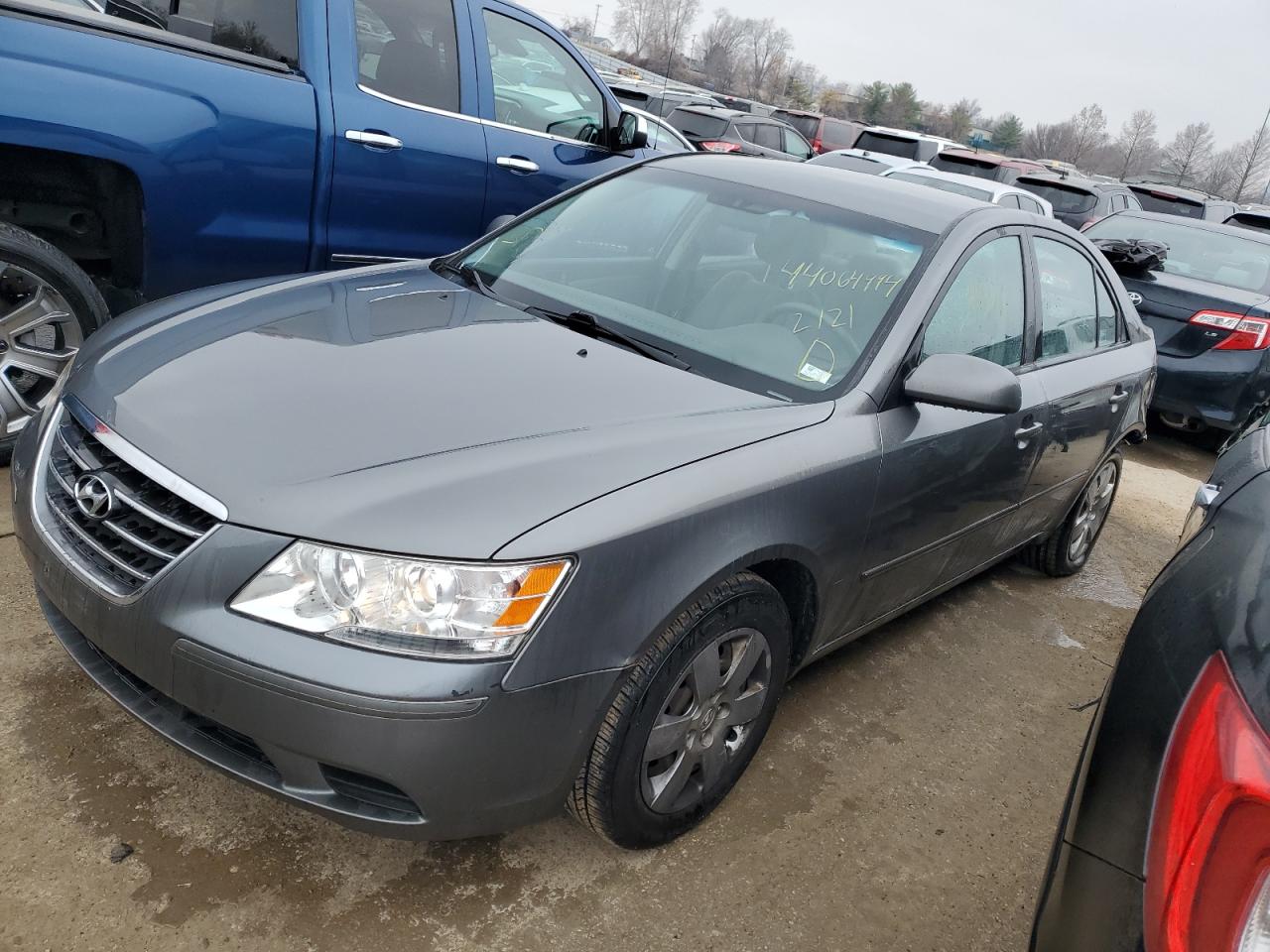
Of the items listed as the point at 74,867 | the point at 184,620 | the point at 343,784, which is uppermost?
the point at 184,620

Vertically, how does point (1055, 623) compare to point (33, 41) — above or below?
below

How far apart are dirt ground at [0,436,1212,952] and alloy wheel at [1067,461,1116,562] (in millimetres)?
1350

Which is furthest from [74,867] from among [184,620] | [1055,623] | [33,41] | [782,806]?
[1055,623]

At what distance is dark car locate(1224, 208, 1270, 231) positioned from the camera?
14516 mm

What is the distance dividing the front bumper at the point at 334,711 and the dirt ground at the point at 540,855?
12.2 inches

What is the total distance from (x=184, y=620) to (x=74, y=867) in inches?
25.6

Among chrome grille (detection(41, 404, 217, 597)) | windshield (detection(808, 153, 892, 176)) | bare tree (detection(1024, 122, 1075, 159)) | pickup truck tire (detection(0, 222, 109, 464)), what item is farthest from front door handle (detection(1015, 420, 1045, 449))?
bare tree (detection(1024, 122, 1075, 159))

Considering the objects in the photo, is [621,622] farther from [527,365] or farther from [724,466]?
[527,365]

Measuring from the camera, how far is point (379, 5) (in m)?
4.25

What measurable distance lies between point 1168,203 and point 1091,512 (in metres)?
13.5

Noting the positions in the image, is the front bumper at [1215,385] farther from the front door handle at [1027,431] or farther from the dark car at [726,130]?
the dark car at [726,130]

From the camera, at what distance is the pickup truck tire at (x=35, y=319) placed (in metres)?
3.29

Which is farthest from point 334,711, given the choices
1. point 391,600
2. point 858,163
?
point 858,163

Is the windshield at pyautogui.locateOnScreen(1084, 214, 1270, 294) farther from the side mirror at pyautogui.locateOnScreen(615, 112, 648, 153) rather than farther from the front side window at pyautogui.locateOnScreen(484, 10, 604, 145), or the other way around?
the front side window at pyautogui.locateOnScreen(484, 10, 604, 145)
